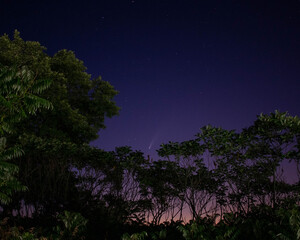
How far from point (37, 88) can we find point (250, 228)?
853 cm

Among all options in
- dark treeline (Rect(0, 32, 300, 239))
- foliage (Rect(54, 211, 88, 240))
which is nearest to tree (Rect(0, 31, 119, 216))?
dark treeline (Rect(0, 32, 300, 239))

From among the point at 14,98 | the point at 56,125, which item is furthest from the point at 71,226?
the point at 56,125

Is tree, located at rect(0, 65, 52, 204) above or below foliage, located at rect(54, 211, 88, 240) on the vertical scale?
above

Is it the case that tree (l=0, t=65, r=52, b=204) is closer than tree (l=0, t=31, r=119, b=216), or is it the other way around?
tree (l=0, t=65, r=52, b=204)

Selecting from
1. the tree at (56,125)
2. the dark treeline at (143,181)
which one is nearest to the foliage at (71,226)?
the dark treeline at (143,181)

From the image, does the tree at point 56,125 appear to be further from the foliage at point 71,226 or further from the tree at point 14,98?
the foliage at point 71,226

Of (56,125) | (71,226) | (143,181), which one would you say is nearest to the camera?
(71,226)

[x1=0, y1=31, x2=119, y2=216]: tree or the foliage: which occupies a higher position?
[x1=0, y1=31, x2=119, y2=216]: tree

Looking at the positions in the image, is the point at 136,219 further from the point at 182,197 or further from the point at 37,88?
the point at 37,88

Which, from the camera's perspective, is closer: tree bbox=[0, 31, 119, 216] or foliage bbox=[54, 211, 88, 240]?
foliage bbox=[54, 211, 88, 240]

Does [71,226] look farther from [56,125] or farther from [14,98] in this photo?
[56,125]

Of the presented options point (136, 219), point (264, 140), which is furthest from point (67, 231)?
point (264, 140)

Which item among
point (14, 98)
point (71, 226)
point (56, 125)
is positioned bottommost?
point (71, 226)

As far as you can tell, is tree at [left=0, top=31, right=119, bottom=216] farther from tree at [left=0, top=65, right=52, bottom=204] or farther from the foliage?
the foliage
